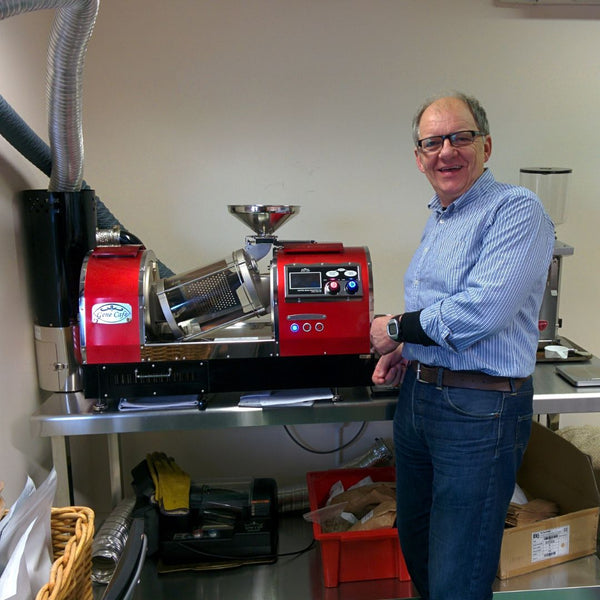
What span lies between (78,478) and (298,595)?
910 millimetres

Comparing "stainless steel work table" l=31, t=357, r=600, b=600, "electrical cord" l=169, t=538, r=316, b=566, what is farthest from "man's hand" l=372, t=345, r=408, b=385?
"electrical cord" l=169, t=538, r=316, b=566

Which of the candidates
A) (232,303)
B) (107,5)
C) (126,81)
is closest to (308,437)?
(232,303)

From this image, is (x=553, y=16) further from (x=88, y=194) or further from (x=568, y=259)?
(x=88, y=194)

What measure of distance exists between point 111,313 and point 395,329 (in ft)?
2.40

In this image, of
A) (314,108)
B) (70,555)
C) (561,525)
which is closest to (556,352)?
(561,525)

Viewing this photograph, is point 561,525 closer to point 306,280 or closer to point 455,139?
point 306,280

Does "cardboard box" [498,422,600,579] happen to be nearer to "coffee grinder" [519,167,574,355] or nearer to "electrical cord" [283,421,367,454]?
"coffee grinder" [519,167,574,355]

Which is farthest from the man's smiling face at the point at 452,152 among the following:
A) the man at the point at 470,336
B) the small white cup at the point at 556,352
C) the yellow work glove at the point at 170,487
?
the yellow work glove at the point at 170,487

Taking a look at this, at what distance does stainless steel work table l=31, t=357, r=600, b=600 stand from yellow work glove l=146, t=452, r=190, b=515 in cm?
16

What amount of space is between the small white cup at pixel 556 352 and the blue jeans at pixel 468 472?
2.04 ft

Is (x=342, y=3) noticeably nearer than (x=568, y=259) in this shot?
Yes

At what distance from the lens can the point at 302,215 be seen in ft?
8.25

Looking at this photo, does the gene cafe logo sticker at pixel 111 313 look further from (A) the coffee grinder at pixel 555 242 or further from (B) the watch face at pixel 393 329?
(A) the coffee grinder at pixel 555 242

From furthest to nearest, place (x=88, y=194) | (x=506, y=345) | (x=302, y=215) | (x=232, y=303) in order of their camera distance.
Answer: (x=302, y=215) → (x=88, y=194) → (x=232, y=303) → (x=506, y=345)
